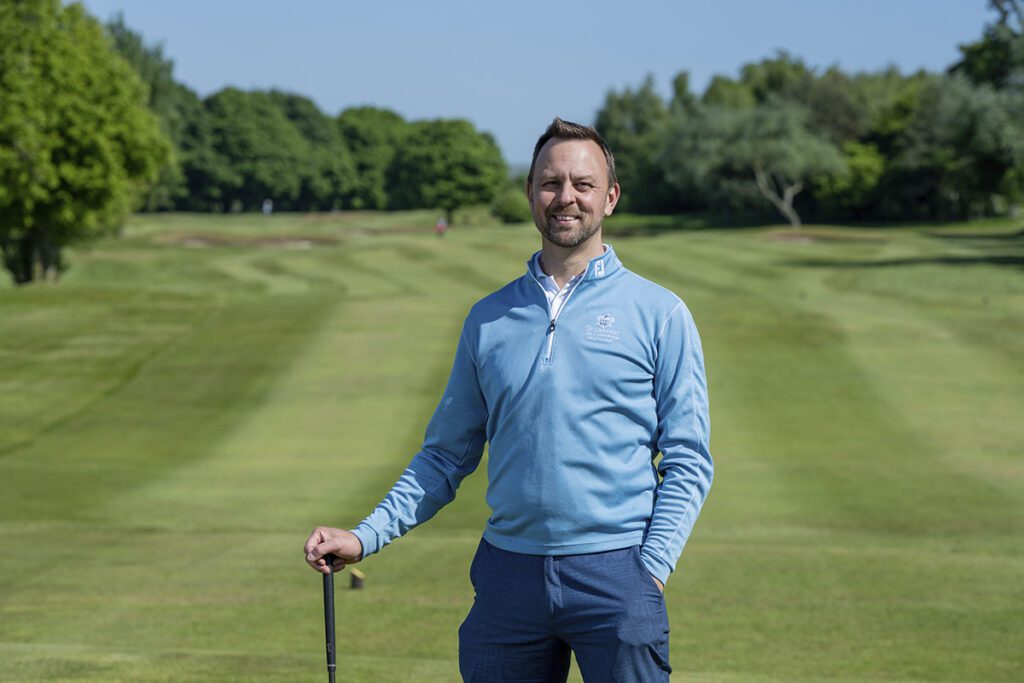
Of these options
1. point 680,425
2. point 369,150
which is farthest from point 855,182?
point 680,425

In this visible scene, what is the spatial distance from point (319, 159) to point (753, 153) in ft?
175

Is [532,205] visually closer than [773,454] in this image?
Yes

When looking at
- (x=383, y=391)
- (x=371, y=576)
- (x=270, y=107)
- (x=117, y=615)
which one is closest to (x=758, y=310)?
(x=383, y=391)

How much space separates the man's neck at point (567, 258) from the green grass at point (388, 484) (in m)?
3.26

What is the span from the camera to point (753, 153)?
276 feet

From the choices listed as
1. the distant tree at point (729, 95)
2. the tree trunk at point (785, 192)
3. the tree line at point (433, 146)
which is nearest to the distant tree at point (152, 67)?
the tree line at point (433, 146)

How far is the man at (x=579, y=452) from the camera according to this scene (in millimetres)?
3850

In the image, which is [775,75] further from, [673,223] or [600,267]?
[600,267]

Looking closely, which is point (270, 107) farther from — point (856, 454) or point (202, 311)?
point (856, 454)

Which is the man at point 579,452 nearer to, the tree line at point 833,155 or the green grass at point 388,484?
the green grass at point 388,484

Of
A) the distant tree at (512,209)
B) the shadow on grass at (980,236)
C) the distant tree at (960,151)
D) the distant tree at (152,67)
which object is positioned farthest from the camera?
the distant tree at (512,209)

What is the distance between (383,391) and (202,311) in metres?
10.8

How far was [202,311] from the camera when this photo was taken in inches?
1225

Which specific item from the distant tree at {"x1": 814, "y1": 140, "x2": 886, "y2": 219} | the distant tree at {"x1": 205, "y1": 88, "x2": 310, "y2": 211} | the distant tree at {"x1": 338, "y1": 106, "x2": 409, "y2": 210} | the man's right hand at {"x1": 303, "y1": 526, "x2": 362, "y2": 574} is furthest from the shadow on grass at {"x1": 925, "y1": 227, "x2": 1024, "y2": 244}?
the distant tree at {"x1": 338, "y1": 106, "x2": 409, "y2": 210}
